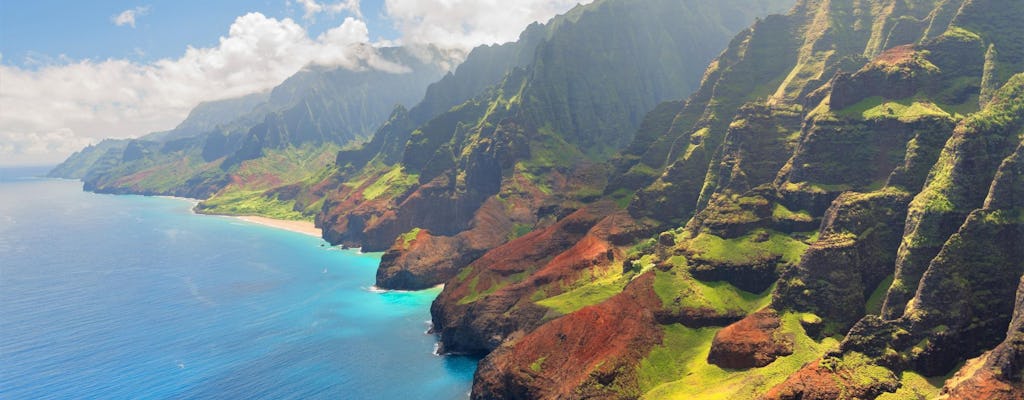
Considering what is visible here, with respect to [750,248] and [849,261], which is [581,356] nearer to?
[750,248]

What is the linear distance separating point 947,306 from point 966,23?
11870 centimetres

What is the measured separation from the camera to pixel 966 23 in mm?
174000

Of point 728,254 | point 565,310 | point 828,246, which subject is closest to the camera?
point 828,246

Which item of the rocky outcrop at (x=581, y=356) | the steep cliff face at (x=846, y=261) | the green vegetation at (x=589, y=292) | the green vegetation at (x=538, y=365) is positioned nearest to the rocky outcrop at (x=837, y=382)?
the steep cliff face at (x=846, y=261)

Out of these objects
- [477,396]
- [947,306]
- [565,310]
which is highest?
[947,306]

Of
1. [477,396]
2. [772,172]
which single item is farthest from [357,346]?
[772,172]

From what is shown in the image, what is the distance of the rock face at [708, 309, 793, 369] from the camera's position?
117 meters

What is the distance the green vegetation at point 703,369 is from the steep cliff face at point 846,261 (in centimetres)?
41

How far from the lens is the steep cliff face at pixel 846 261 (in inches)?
3986

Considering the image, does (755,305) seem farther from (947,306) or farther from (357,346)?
(357,346)

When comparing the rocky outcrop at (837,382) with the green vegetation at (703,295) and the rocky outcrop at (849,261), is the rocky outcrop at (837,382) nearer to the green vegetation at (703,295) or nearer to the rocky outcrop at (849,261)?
the rocky outcrop at (849,261)

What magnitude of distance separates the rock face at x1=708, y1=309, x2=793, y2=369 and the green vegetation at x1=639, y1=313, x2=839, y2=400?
5.00 ft

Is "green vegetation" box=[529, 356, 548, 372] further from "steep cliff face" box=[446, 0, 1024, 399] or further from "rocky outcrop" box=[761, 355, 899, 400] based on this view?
"rocky outcrop" box=[761, 355, 899, 400]

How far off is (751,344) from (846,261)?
2978 cm
